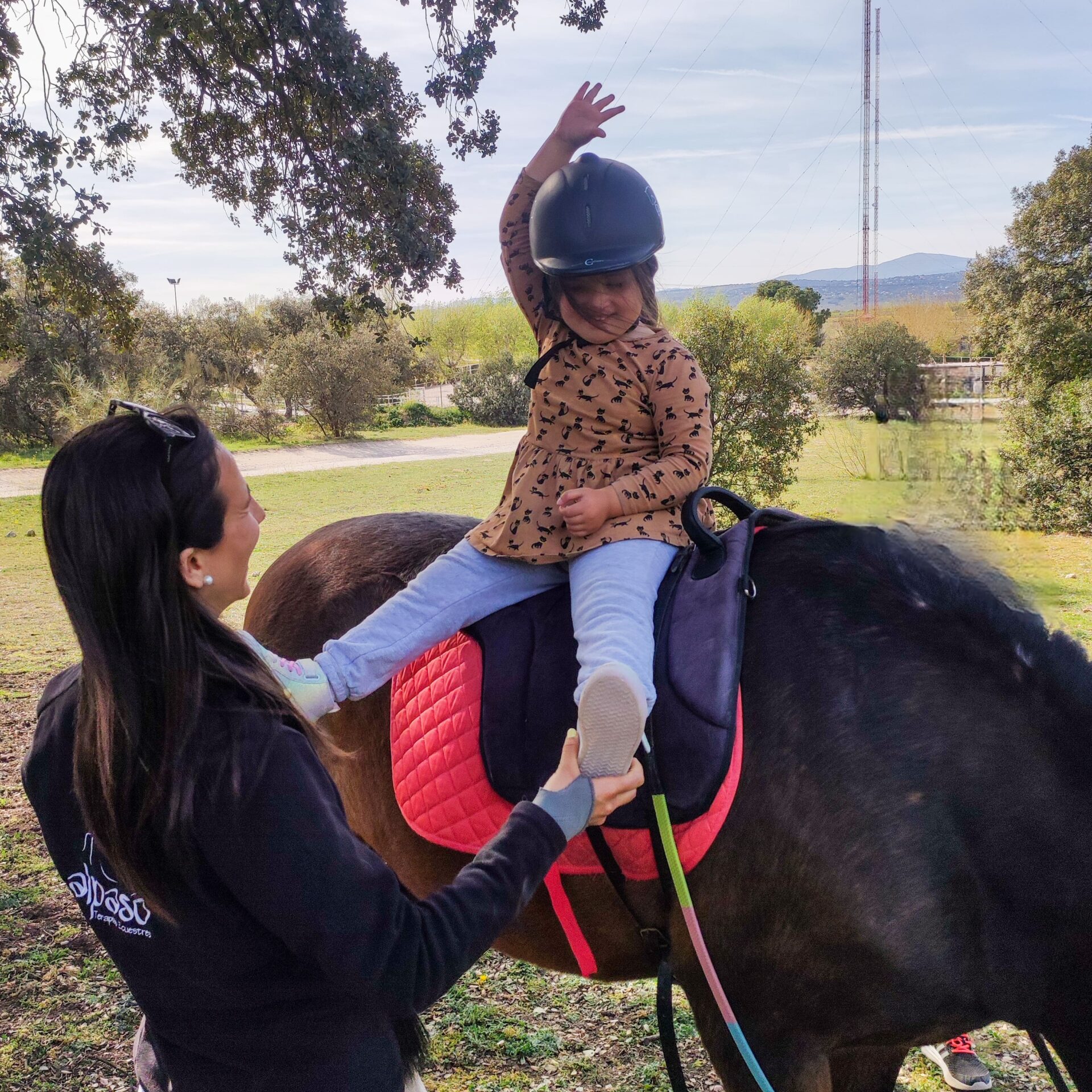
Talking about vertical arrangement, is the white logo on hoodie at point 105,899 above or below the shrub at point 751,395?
below

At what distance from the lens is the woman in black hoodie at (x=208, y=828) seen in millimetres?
1175

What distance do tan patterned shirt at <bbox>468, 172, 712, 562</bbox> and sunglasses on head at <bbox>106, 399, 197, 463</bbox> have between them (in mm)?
974

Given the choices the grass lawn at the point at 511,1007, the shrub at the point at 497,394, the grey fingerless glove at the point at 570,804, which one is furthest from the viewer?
the shrub at the point at 497,394

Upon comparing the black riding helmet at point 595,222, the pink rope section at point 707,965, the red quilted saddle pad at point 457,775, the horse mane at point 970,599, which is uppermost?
the black riding helmet at point 595,222

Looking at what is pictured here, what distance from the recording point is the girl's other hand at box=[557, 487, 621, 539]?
78.3 inches

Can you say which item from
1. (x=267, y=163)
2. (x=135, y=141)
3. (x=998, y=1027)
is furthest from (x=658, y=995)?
(x=135, y=141)

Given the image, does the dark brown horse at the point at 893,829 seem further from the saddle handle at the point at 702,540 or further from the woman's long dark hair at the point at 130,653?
the woman's long dark hair at the point at 130,653

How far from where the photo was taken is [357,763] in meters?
2.58

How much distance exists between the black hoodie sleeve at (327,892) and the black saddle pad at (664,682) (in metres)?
0.61

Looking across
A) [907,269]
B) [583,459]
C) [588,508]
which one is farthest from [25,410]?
[907,269]

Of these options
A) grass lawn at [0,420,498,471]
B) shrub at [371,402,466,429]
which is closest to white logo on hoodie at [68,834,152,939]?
grass lawn at [0,420,498,471]

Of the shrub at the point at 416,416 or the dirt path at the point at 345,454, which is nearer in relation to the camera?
the dirt path at the point at 345,454

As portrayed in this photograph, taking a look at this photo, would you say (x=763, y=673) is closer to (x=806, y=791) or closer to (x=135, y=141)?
(x=806, y=791)

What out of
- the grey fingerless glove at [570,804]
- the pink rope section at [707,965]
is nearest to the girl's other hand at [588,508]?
the grey fingerless glove at [570,804]
